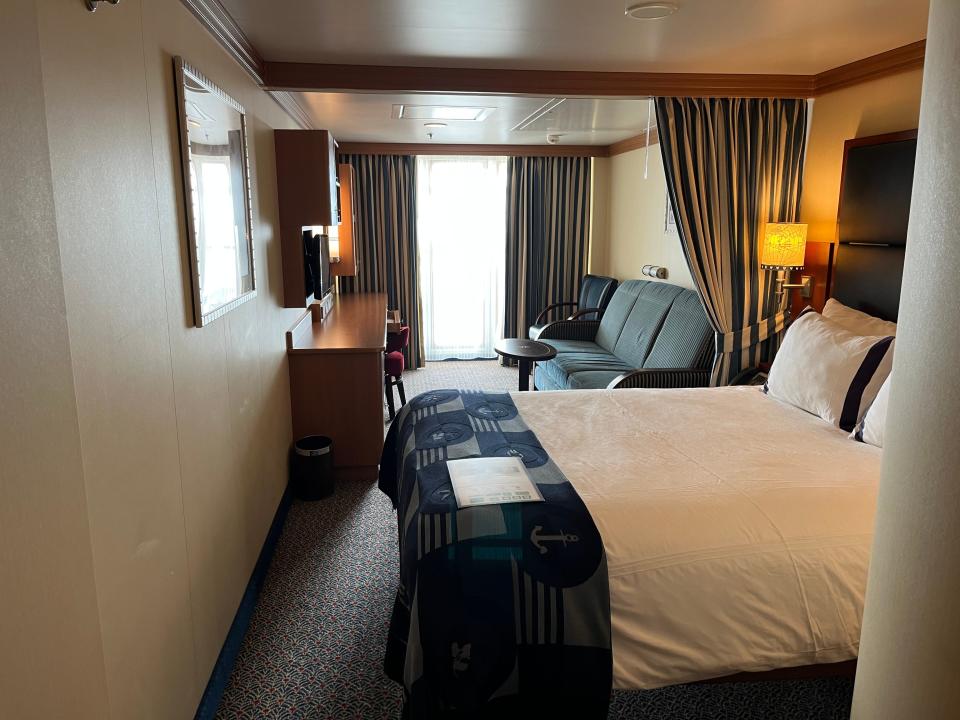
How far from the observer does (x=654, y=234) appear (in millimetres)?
5660

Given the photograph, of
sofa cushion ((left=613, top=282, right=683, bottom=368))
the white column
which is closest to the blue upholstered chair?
sofa cushion ((left=613, top=282, right=683, bottom=368))

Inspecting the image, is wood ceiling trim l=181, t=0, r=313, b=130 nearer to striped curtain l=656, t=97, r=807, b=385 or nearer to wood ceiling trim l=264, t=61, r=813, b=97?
wood ceiling trim l=264, t=61, r=813, b=97

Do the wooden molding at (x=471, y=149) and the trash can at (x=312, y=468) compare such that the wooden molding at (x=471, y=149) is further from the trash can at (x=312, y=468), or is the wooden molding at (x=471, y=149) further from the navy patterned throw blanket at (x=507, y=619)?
the navy patterned throw blanket at (x=507, y=619)

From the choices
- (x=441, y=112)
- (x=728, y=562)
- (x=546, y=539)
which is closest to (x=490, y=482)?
(x=546, y=539)

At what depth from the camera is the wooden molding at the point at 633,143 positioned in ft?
18.1

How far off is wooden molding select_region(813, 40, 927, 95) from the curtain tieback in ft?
3.86

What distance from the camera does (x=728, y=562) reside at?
5.90 feet

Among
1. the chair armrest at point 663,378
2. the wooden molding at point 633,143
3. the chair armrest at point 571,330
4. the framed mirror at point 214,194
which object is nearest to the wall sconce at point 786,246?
the chair armrest at point 663,378

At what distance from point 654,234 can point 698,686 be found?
410 cm

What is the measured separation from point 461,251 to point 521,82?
3632mm

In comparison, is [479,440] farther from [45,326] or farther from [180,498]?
[45,326]

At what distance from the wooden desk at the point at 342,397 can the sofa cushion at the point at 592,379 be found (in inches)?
54.3

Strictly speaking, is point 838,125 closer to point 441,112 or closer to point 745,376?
point 745,376

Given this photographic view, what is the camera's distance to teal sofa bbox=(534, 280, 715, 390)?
160 inches
